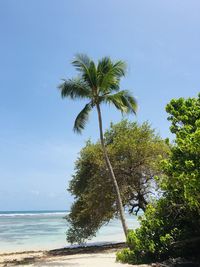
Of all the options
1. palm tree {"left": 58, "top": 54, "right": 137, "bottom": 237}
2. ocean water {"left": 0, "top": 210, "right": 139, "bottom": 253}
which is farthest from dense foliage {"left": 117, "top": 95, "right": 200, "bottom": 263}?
ocean water {"left": 0, "top": 210, "right": 139, "bottom": 253}

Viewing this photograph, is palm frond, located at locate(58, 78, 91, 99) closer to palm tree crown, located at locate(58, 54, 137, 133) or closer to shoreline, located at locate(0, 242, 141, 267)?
palm tree crown, located at locate(58, 54, 137, 133)

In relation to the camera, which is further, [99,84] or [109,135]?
[109,135]

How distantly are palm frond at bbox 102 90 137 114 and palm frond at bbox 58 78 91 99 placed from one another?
3.40ft

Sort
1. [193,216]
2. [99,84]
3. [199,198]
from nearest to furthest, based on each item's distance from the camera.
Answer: [199,198] < [193,216] < [99,84]

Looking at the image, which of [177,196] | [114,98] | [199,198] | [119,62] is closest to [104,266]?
[177,196]

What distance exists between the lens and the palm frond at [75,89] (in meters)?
20.8

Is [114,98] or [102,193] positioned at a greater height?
[114,98]

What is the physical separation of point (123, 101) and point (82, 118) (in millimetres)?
2360

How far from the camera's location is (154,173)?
82.2 feet

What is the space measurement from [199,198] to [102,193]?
1365 centimetres

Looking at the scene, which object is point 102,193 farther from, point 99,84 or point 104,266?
point 104,266

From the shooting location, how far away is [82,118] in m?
21.2

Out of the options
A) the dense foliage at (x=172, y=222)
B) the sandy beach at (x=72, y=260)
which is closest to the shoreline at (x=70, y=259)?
the sandy beach at (x=72, y=260)

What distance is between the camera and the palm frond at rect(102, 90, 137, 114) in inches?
816
